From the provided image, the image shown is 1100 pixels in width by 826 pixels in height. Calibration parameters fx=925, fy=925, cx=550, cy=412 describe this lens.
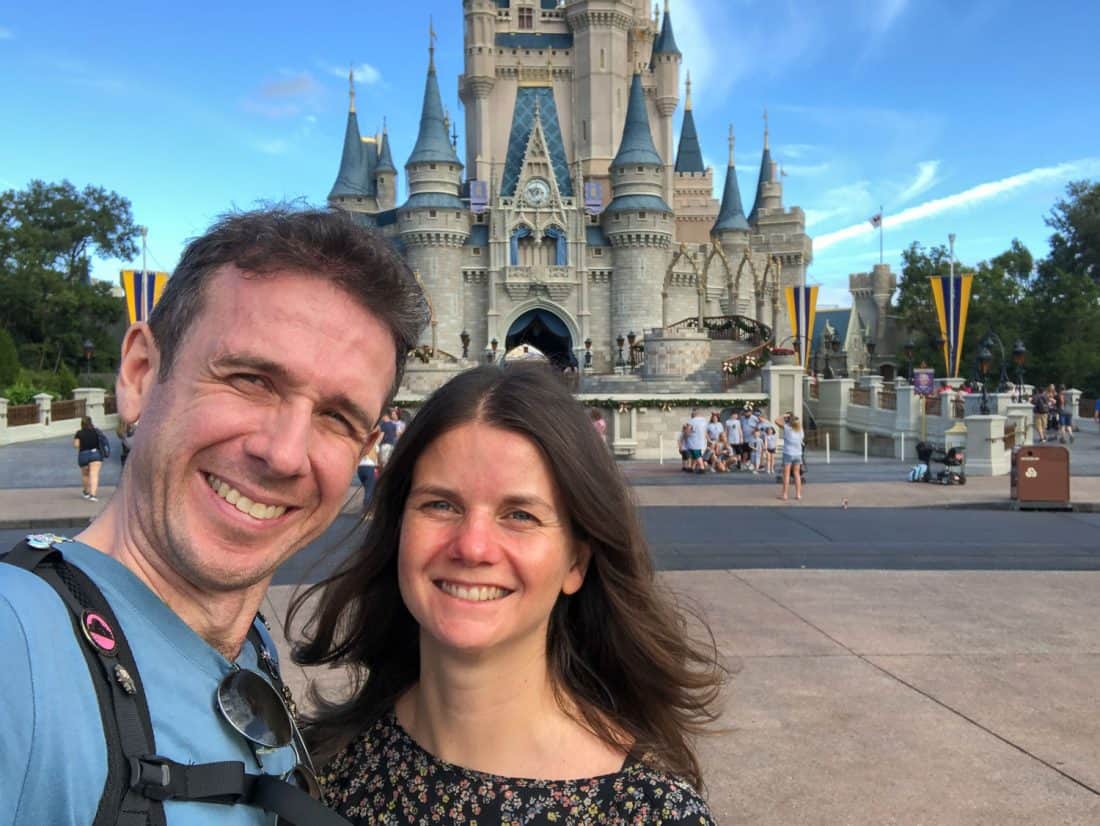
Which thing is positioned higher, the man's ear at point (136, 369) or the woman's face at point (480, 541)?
the man's ear at point (136, 369)

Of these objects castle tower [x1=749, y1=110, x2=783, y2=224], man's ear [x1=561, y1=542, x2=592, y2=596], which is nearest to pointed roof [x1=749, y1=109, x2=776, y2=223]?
castle tower [x1=749, y1=110, x2=783, y2=224]

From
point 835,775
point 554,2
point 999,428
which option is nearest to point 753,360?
point 999,428

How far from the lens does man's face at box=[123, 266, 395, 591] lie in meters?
1.34

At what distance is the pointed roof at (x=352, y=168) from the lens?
5762cm

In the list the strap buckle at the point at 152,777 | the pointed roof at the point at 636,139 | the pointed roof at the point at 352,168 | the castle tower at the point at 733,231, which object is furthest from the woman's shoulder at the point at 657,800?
the pointed roof at the point at 352,168

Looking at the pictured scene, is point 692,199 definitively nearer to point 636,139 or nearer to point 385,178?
point 636,139

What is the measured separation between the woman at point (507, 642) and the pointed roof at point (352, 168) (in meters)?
58.4

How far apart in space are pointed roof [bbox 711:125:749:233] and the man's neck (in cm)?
5741

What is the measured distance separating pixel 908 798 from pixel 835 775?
0.91 feet

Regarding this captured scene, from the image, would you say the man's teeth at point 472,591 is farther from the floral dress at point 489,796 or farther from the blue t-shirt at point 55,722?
the blue t-shirt at point 55,722

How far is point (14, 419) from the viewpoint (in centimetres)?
2517

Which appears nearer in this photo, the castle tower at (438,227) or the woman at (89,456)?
the woman at (89,456)

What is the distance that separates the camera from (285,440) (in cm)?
136

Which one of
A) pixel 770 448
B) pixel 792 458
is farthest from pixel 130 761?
pixel 770 448
